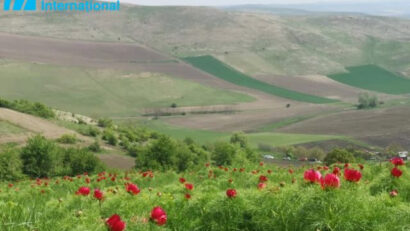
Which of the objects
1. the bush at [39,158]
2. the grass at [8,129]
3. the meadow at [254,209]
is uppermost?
the meadow at [254,209]

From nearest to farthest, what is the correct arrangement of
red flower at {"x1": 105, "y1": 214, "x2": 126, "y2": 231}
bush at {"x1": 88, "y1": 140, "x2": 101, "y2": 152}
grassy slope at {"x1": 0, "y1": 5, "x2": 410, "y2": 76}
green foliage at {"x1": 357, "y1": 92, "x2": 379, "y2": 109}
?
red flower at {"x1": 105, "y1": 214, "x2": 126, "y2": 231} → bush at {"x1": 88, "y1": 140, "x2": 101, "y2": 152} → green foliage at {"x1": 357, "y1": 92, "x2": 379, "y2": 109} → grassy slope at {"x1": 0, "y1": 5, "x2": 410, "y2": 76}

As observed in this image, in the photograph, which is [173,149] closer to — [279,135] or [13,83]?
[279,135]

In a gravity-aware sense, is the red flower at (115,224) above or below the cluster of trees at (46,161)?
above

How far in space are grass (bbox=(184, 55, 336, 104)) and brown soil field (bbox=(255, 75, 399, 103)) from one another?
11.7ft

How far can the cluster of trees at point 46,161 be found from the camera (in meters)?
40.9

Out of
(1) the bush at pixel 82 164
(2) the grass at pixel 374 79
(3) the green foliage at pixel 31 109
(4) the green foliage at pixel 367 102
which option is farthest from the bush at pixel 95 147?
(2) the grass at pixel 374 79

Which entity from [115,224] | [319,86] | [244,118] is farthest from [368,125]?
[115,224]

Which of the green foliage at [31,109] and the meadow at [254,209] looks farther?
the green foliage at [31,109]

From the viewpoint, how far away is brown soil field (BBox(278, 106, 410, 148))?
3282 inches

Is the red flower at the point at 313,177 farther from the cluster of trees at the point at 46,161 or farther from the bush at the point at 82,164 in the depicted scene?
the bush at the point at 82,164

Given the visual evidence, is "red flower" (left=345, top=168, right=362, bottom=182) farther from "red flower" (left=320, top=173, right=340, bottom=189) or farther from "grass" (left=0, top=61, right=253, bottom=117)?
"grass" (left=0, top=61, right=253, bottom=117)

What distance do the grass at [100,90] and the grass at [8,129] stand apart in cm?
4110

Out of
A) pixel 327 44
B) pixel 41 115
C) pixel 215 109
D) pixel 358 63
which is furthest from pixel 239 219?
pixel 327 44

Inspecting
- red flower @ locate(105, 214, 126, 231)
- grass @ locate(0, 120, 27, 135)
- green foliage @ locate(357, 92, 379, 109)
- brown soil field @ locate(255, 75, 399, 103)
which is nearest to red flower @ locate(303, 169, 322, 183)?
red flower @ locate(105, 214, 126, 231)
